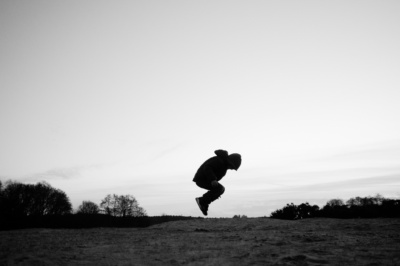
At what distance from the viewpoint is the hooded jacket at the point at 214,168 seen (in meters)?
6.54

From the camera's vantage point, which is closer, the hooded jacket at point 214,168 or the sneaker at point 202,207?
the hooded jacket at point 214,168

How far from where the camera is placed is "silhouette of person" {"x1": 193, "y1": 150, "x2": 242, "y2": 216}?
6516 millimetres

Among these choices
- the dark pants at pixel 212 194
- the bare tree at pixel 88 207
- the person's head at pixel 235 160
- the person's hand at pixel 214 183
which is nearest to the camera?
the person's hand at pixel 214 183

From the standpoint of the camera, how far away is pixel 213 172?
6605 millimetres

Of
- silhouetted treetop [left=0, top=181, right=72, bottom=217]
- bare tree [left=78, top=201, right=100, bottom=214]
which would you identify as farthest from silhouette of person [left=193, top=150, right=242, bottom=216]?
bare tree [left=78, top=201, right=100, bottom=214]

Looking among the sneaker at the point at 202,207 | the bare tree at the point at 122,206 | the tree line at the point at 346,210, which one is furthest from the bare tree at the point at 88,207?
the sneaker at the point at 202,207

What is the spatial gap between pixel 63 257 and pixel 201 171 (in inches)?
150

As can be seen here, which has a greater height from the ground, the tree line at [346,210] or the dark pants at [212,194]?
the dark pants at [212,194]

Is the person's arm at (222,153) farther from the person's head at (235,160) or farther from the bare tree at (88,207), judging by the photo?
the bare tree at (88,207)

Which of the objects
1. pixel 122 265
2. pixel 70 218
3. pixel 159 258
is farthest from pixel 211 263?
pixel 70 218

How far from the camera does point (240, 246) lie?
3.95m

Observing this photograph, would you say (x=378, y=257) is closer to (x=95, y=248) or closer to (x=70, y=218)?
(x=95, y=248)

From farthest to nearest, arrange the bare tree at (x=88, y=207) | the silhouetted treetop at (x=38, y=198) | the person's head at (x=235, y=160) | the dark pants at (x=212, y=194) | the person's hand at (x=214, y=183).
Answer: the bare tree at (x=88, y=207), the silhouetted treetop at (x=38, y=198), the person's head at (x=235, y=160), the dark pants at (x=212, y=194), the person's hand at (x=214, y=183)

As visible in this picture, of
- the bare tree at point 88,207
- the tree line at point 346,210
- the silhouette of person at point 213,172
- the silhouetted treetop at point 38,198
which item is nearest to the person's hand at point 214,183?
the silhouette of person at point 213,172
